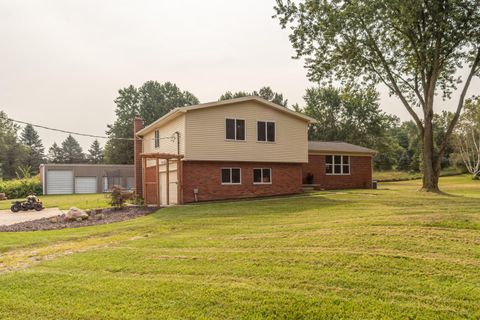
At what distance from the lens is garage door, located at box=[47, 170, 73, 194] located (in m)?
38.9

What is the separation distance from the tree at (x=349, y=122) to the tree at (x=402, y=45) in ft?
92.3

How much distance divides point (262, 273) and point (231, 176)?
15.1 metres

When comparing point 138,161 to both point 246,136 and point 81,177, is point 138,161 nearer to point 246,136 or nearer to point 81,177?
point 246,136

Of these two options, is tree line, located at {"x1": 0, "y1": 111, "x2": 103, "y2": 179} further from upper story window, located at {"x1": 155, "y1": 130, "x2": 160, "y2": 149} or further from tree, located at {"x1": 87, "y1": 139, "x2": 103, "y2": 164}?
upper story window, located at {"x1": 155, "y1": 130, "x2": 160, "y2": 149}

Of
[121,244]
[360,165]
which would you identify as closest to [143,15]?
[121,244]

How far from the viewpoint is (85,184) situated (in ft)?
134

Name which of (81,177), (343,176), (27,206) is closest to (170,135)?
(27,206)

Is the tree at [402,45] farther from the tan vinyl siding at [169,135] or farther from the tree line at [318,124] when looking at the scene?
the tree line at [318,124]

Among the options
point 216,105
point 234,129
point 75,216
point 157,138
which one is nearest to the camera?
point 75,216

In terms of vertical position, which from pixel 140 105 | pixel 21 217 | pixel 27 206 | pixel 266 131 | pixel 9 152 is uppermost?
pixel 140 105

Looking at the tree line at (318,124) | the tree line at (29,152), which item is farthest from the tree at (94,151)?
the tree line at (318,124)

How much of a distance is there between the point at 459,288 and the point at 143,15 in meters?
14.0

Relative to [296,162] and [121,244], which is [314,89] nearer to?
[296,162]

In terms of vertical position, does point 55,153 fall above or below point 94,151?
below
